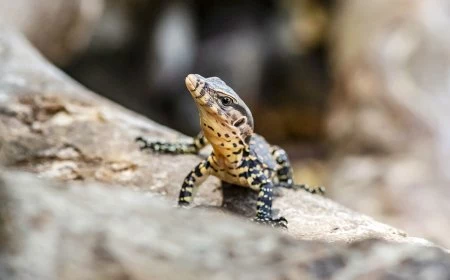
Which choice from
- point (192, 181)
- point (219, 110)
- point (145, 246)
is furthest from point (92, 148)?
point (145, 246)

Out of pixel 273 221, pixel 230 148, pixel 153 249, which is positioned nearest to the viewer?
pixel 153 249

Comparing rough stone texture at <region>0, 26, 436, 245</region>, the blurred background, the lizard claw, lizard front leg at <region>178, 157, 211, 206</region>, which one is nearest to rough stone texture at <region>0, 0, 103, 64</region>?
the blurred background

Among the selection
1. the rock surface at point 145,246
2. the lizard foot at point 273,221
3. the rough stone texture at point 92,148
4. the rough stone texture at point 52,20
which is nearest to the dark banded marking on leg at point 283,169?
the rough stone texture at point 92,148

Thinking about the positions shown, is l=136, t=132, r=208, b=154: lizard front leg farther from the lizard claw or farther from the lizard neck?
the lizard neck

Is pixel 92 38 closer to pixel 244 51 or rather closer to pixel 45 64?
pixel 244 51

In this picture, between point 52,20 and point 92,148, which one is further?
point 52,20

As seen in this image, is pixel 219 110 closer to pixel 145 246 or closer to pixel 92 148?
pixel 92 148

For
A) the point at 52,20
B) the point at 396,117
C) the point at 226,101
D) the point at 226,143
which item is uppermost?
the point at 396,117
